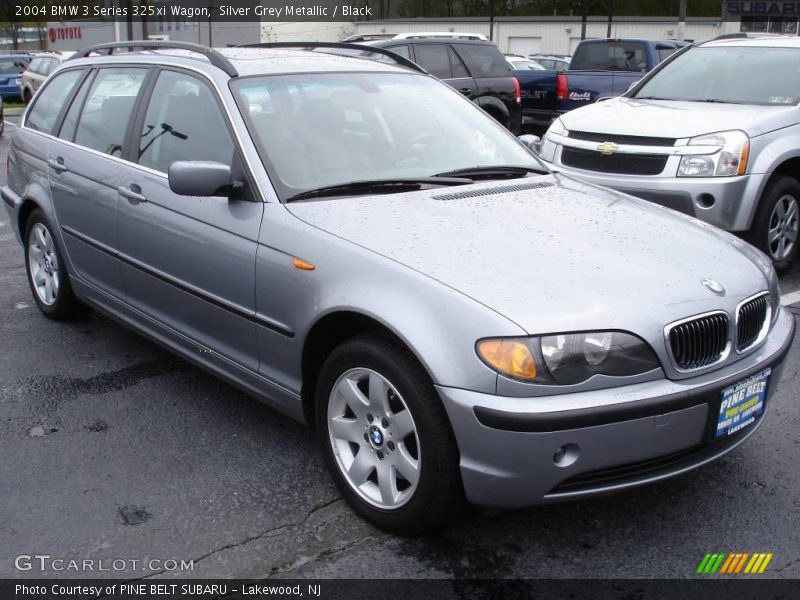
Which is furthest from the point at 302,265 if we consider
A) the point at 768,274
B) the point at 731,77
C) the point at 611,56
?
the point at 611,56

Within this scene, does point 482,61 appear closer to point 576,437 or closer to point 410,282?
point 410,282

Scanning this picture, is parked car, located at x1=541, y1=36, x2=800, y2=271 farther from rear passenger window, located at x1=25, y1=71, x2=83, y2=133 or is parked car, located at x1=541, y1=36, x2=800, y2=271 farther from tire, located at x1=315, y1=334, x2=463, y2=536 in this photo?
tire, located at x1=315, y1=334, x2=463, y2=536

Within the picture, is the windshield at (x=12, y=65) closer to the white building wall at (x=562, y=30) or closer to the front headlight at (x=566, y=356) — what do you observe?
the white building wall at (x=562, y=30)

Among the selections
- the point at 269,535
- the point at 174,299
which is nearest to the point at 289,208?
the point at 174,299

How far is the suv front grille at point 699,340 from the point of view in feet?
9.27

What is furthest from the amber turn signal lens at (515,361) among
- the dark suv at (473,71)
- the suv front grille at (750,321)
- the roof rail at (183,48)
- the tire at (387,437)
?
the dark suv at (473,71)

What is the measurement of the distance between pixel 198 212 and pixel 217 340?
560 millimetres

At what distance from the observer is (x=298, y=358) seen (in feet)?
10.9

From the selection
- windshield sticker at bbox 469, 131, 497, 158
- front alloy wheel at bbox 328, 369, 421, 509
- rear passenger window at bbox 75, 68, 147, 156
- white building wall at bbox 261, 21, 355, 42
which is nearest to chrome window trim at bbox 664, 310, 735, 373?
front alloy wheel at bbox 328, 369, 421, 509

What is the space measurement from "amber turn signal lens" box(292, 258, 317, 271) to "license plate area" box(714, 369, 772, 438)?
4.90ft

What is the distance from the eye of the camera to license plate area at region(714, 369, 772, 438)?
2936mm

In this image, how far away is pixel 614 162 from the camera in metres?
6.57

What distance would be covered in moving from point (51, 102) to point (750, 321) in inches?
169

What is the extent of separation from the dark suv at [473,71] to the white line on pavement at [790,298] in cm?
713
